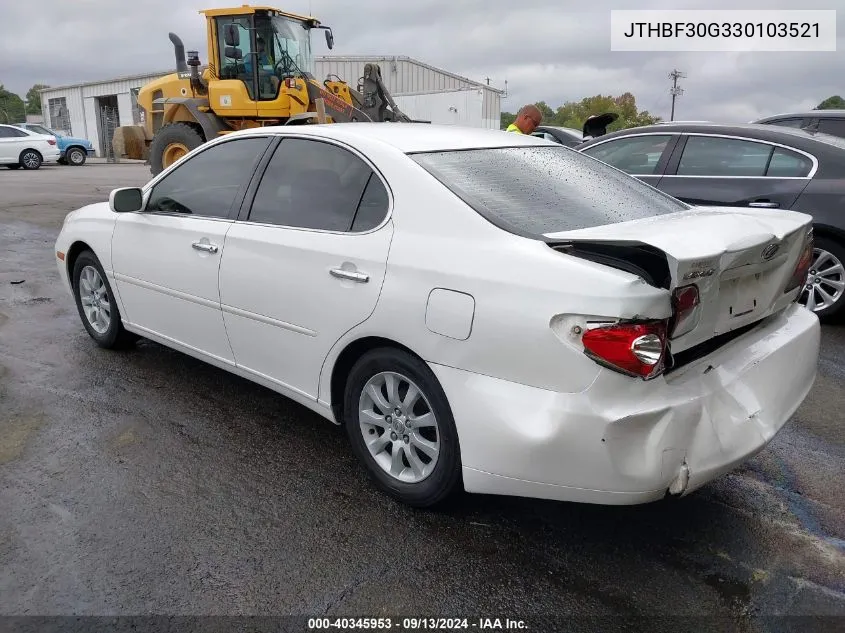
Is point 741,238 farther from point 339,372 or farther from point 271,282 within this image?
point 271,282

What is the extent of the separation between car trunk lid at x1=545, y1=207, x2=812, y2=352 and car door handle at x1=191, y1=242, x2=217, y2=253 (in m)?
1.85

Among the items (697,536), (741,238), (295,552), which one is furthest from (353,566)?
(741,238)

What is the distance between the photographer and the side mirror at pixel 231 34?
37.5ft

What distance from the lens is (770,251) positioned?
2.66 meters

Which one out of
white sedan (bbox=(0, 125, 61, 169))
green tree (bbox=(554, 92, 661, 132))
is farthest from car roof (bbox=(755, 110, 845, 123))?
green tree (bbox=(554, 92, 661, 132))

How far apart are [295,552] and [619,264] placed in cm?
159

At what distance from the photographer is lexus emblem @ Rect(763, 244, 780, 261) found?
2611 mm

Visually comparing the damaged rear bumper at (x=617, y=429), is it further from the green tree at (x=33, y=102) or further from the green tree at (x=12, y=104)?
the green tree at (x=33, y=102)

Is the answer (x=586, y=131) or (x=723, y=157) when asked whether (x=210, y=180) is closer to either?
(x=723, y=157)

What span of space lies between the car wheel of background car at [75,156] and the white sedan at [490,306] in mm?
27817

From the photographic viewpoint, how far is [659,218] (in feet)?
10.2

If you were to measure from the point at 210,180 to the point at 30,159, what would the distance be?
83.8ft

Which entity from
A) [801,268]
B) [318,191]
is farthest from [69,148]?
[801,268]

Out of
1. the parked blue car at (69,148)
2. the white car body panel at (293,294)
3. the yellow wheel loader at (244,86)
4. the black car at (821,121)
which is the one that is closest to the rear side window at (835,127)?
the black car at (821,121)
